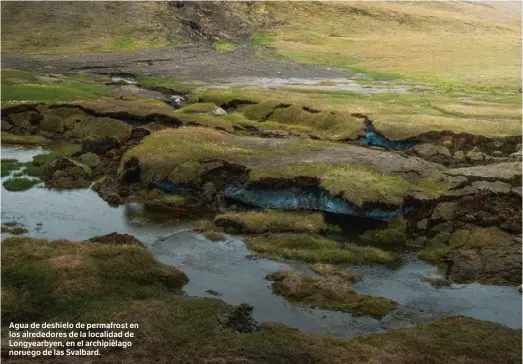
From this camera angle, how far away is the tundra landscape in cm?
2219

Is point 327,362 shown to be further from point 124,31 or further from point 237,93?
point 124,31

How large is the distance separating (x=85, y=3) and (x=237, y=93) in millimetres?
120870

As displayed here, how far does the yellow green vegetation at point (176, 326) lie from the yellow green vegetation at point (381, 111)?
37865mm

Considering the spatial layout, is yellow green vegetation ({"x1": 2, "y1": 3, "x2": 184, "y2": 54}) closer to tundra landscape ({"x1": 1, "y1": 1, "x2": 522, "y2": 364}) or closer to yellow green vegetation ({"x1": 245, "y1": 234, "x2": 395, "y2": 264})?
tundra landscape ({"x1": 1, "y1": 1, "x2": 522, "y2": 364})

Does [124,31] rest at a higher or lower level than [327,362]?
lower

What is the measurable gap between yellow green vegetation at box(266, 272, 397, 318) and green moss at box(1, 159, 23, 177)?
100 feet

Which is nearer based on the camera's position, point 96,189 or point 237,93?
point 96,189

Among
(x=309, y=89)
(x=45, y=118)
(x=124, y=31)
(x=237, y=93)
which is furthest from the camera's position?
(x=124, y=31)

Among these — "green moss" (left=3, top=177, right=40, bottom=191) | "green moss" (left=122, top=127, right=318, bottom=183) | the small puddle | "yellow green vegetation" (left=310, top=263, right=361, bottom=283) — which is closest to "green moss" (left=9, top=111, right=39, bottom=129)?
"green moss" (left=3, top=177, right=40, bottom=191)

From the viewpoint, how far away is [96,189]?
44.7m

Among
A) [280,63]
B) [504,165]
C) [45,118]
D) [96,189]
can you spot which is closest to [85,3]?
[280,63]

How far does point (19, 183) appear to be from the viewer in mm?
44969

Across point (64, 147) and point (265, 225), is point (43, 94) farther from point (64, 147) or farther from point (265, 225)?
point (265, 225)

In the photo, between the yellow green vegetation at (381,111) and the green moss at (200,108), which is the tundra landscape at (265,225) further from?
the yellow green vegetation at (381,111)
